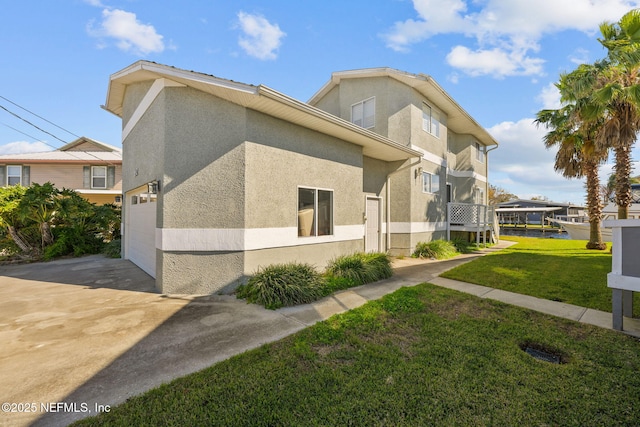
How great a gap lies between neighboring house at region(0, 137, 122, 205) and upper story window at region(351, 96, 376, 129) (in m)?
18.8

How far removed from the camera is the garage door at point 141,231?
7.83 metres

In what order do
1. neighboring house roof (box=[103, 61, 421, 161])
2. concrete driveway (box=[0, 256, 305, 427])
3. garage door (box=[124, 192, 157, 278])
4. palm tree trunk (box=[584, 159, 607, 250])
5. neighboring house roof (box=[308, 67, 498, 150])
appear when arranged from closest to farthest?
concrete driveway (box=[0, 256, 305, 427]) → neighboring house roof (box=[103, 61, 421, 161]) → garage door (box=[124, 192, 157, 278]) → neighboring house roof (box=[308, 67, 498, 150]) → palm tree trunk (box=[584, 159, 607, 250])

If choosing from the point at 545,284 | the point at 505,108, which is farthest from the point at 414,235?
the point at 505,108

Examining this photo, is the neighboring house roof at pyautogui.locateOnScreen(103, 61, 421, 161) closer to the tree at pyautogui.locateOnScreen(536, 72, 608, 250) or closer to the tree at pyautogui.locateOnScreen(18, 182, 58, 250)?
the tree at pyautogui.locateOnScreen(18, 182, 58, 250)

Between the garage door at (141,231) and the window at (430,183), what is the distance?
35.7ft

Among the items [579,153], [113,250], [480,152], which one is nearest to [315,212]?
[113,250]

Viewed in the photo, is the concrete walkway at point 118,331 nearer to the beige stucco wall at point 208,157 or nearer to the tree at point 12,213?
the beige stucco wall at point 208,157

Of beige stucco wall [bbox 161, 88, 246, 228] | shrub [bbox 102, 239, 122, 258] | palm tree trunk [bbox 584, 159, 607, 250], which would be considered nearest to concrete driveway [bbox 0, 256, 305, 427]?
beige stucco wall [bbox 161, 88, 246, 228]

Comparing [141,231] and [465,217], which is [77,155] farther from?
[465,217]

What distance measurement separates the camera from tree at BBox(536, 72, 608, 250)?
41.1 feet

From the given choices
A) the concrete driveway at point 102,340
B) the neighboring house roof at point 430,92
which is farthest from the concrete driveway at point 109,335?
the neighboring house roof at point 430,92

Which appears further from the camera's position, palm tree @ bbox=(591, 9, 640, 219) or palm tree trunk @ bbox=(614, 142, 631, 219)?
palm tree trunk @ bbox=(614, 142, 631, 219)

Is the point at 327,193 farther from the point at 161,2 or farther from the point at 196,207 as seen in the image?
the point at 161,2

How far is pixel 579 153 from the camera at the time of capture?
13664 millimetres
